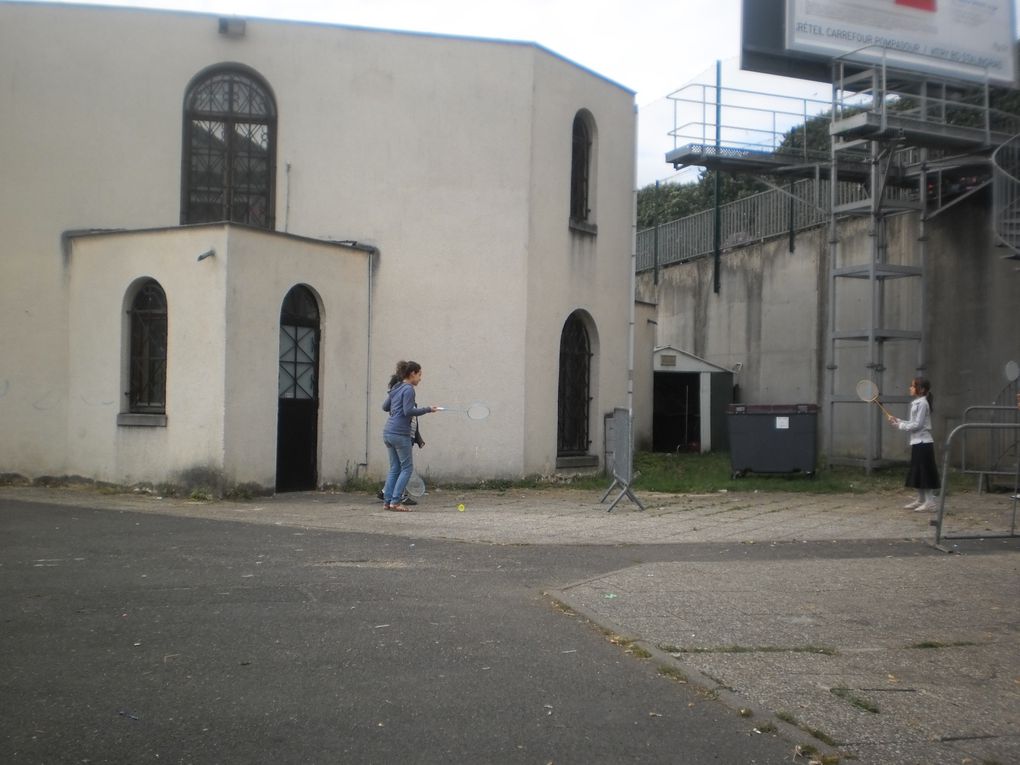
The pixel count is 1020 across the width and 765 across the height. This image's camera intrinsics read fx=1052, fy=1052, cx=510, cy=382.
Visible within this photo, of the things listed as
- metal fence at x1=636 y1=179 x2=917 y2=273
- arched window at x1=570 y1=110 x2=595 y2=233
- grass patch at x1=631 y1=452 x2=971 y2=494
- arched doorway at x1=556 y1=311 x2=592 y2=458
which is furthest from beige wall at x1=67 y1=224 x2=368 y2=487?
metal fence at x1=636 y1=179 x2=917 y2=273

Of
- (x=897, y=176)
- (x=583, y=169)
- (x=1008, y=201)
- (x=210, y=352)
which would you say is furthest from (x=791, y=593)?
(x=897, y=176)

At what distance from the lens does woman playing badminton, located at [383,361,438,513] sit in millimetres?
13000

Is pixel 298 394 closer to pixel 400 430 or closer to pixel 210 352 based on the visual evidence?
pixel 210 352

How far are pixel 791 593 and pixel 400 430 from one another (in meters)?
6.16

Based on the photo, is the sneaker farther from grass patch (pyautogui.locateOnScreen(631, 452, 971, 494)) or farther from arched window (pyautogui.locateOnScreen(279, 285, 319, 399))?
grass patch (pyautogui.locateOnScreen(631, 452, 971, 494))

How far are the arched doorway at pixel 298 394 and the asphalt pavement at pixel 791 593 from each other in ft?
1.49

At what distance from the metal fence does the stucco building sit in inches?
329

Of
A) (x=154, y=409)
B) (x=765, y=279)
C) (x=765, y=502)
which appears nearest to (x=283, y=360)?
(x=154, y=409)

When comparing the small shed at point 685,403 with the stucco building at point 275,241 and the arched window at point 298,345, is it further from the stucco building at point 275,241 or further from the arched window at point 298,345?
the arched window at point 298,345

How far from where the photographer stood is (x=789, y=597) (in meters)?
7.88

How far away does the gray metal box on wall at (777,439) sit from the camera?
58.2 ft

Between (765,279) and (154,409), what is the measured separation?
16.4 meters

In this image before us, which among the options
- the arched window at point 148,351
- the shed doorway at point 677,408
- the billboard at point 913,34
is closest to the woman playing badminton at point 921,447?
the billboard at point 913,34

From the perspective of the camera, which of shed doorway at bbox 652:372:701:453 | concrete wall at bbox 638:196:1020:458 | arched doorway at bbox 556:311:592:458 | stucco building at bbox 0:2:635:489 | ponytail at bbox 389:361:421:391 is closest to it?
ponytail at bbox 389:361:421:391
